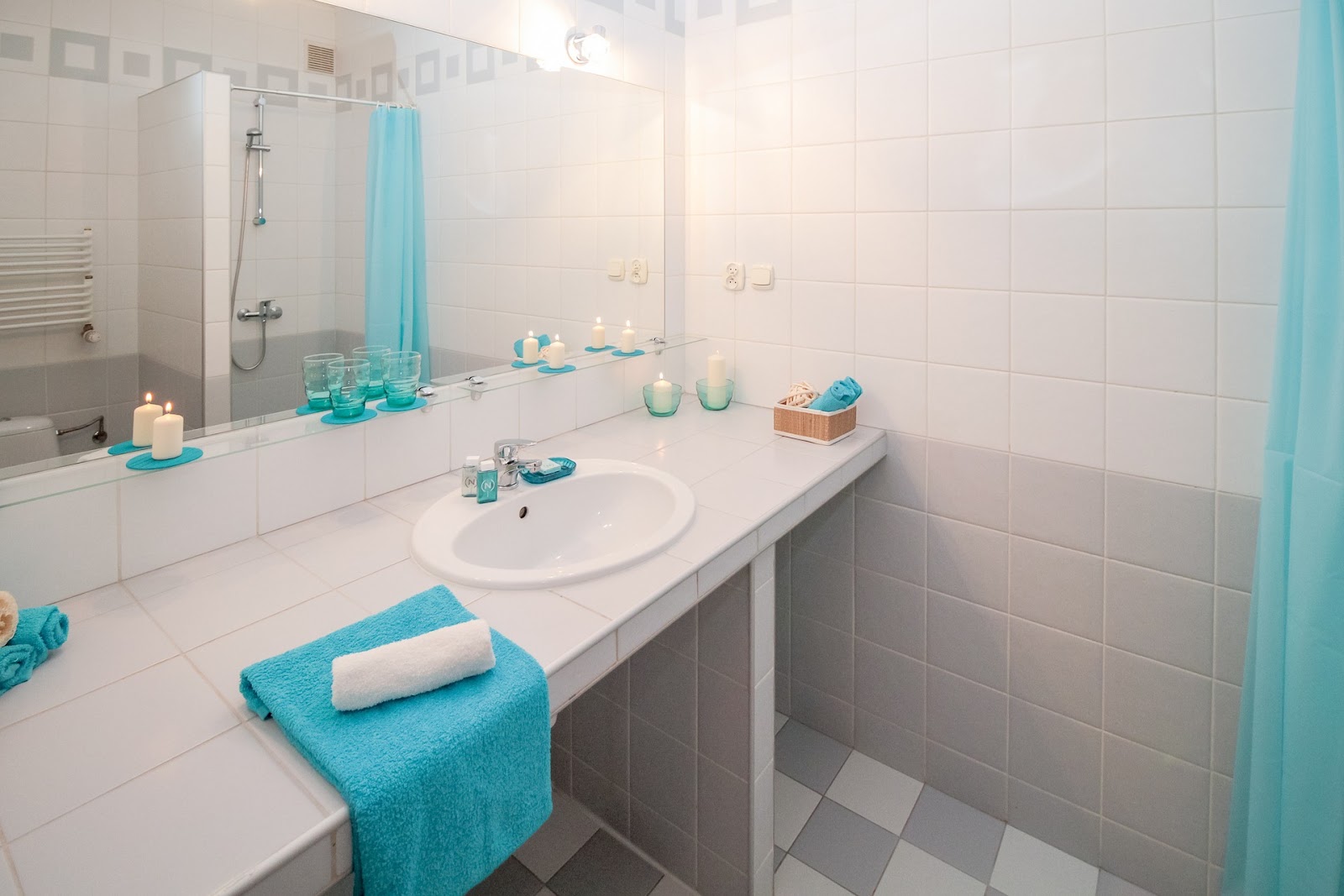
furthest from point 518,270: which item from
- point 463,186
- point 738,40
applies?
point 738,40

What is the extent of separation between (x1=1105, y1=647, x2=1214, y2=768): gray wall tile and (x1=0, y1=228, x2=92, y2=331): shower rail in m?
2.05

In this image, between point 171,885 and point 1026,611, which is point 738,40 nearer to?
point 1026,611

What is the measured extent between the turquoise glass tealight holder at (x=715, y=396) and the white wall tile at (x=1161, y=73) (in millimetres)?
1083

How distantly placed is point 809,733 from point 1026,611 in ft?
2.53

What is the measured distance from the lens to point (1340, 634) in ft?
3.88

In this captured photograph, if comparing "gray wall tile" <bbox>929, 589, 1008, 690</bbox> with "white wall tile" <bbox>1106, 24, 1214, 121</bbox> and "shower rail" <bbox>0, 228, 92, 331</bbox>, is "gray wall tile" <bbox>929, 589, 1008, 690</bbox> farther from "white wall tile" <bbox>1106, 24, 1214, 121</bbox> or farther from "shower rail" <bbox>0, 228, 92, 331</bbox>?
"shower rail" <bbox>0, 228, 92, 331</bbox>

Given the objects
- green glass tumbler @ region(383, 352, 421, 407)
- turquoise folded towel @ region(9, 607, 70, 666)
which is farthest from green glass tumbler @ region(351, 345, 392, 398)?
turquoise folded towel @ region(9, 607, 70, 666)

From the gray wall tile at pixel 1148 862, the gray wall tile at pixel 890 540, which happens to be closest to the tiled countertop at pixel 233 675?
the gray wall tile at pixel 890 540

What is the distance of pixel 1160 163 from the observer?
4.58 feet

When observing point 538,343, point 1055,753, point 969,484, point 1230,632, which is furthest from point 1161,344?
point 538,343

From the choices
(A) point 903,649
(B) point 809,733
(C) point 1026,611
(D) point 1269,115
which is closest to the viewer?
(D) point 1269,115

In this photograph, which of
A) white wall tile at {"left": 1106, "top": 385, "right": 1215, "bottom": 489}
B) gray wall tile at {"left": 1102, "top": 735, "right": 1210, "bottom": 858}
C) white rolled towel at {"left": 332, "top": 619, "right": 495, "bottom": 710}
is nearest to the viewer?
white rolled towel at {"left": 332, "top": 619, "right": 495, "bottom": 710}

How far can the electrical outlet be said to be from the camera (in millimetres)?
2059

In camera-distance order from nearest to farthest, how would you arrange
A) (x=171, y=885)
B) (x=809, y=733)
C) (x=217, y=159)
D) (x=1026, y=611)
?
(x=171, y=885), (x=217, y=159), (x=1026, y=611), (x=809, y=733)
